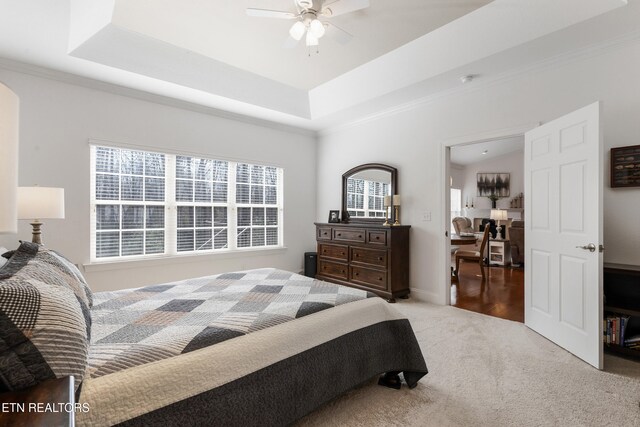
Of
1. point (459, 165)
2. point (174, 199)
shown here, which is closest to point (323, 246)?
point (174, 199)

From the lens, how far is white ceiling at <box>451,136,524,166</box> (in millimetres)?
7215

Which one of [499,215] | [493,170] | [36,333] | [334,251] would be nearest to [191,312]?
[36,333]

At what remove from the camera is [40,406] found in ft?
2.26

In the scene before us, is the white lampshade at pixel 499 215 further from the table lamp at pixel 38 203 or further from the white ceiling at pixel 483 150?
the table lamp at pixel 38 203

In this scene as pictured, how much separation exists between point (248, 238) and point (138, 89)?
8.22 ft

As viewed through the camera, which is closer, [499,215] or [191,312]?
[191,312]

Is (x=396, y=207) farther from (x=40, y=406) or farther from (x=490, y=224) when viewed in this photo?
(x=40, y=406)

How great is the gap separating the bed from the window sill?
1.74m

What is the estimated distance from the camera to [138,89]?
368cm

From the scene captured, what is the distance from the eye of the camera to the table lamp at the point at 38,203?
249cm

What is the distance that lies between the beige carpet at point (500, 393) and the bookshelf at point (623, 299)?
0.12 meters

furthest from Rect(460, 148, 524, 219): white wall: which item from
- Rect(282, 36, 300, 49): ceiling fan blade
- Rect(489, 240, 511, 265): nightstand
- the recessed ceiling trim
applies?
Rect(282, 36, 300, 49): ceiling fan blade

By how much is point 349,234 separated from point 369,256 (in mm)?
479

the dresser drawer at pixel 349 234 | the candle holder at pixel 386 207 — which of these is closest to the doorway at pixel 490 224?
the candle holder at pixel 386 207
